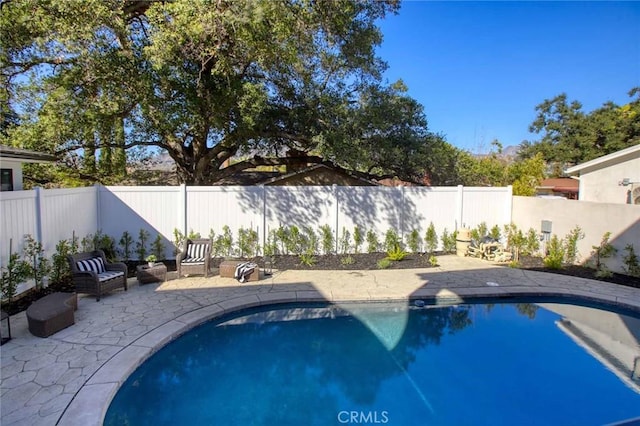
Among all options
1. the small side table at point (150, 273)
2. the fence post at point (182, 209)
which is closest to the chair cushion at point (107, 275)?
the small side table at point (150, 273)

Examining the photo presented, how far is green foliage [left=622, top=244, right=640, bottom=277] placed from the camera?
8203 millimetres

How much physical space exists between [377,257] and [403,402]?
612 cm

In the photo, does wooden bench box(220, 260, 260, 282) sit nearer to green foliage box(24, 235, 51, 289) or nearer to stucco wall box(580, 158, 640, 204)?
green foliage box(24, 235, 51, 289)

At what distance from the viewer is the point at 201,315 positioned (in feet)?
19.5

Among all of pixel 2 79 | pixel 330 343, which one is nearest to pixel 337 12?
pixel 330 343

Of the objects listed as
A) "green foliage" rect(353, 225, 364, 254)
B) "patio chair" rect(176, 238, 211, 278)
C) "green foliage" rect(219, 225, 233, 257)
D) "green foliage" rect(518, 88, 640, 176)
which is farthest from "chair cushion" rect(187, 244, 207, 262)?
"green foliage" rect(518, 88, 640, 176)

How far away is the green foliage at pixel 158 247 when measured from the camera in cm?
938

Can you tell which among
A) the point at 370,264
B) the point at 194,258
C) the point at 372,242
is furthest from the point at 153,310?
the point at 372,242

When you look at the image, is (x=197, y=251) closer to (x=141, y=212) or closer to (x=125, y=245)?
(x=141, y=212)

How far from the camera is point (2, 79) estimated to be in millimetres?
9797

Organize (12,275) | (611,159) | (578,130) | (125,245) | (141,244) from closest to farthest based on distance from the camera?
1. (12,275)
2. (125,245)
3. (141,244)
4. (611,159)
5. (578,130)

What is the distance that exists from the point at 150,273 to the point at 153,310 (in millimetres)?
1747

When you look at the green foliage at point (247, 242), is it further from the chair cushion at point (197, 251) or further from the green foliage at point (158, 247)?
the green foliage at point (158, 247)

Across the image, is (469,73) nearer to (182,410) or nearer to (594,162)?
(594,162)
